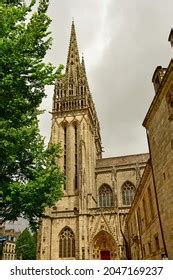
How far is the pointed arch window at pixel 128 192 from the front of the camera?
40469mm

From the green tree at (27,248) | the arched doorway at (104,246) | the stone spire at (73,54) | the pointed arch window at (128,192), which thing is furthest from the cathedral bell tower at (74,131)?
the green tree at (27,248)

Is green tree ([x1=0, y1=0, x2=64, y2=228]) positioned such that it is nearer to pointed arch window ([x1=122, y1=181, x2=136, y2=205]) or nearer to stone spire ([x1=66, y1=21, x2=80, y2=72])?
pointed arch window ([x1=122, y1=181, x2=136, y2=205])

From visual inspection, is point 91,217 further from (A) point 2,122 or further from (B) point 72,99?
(A) point 2,122

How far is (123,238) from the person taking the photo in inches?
1256

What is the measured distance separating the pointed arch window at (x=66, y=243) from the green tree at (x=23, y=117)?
78.5 ft

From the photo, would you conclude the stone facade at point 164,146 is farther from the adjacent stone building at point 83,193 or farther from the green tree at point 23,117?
the adjacent stone building at point 83,193

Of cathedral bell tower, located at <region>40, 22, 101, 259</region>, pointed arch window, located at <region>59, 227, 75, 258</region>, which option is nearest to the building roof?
cathedral bell tower, located at <region>40, 22, 101, 259</region>

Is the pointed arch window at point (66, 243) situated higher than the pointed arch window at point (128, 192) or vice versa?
the pointed arch window at point (128, 192)

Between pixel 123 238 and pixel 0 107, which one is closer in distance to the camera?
pixel 0 107

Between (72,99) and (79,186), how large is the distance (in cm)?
1629
